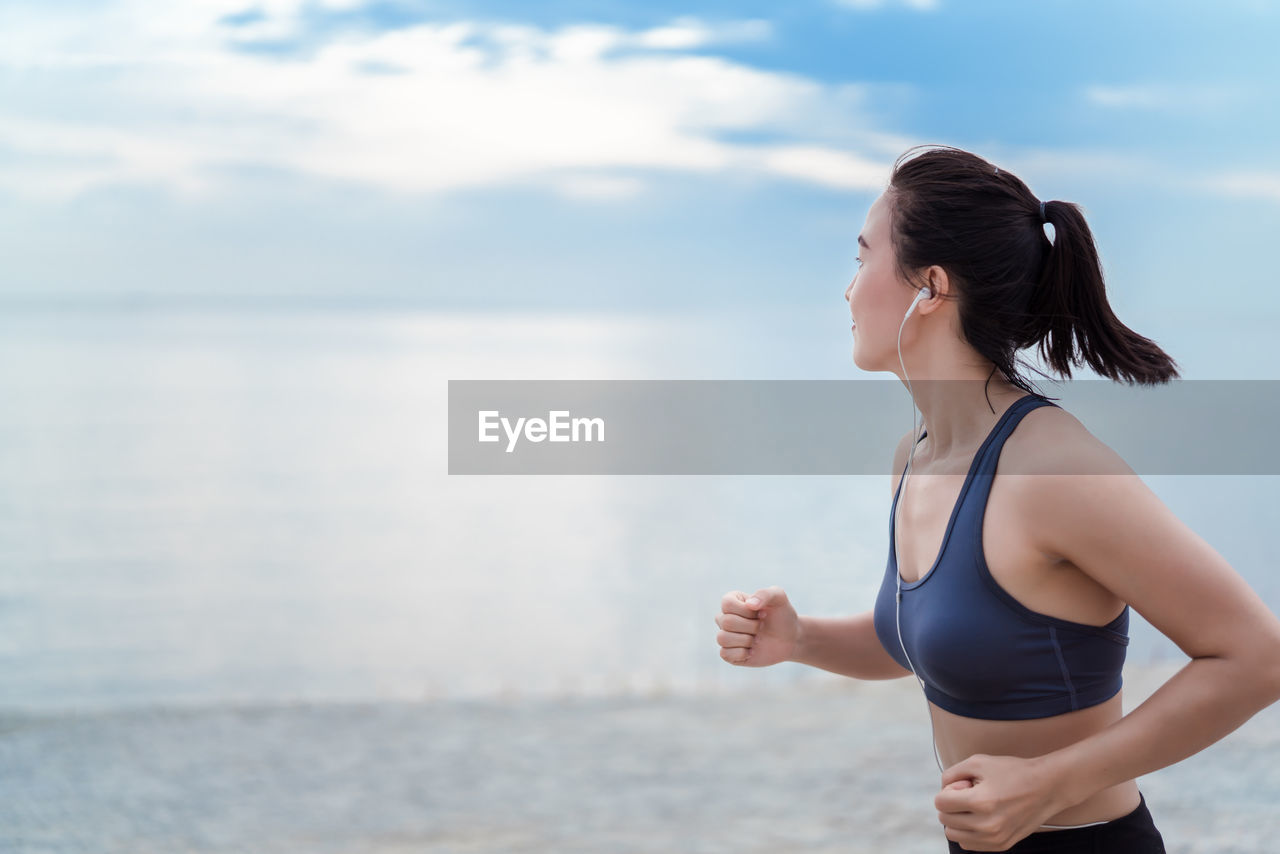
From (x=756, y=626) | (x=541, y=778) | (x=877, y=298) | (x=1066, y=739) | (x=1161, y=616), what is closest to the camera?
(x=1161, y=616)

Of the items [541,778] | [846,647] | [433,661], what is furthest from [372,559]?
[846,647]

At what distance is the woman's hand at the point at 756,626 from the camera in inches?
47.1

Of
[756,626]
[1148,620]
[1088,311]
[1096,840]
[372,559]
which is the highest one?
[1088,311]

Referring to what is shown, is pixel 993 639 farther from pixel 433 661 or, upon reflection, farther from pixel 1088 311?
pixel 433 661

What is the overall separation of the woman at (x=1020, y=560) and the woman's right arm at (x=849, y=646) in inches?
1.2

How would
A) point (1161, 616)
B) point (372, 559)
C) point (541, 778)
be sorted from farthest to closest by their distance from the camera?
point (372, 559) < point (541, 778) < point (1161, 616)

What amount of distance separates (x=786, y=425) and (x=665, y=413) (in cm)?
217

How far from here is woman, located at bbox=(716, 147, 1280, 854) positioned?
0.87 meters

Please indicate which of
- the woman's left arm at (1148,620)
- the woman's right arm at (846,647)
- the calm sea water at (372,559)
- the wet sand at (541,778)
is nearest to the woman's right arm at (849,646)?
the woman's right arm at (846,647)

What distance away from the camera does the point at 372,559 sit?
7336 mm

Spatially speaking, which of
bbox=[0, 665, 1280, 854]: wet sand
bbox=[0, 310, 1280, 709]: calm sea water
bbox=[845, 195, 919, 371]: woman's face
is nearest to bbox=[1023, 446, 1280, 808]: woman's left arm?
bbox=[845, 195, 919, 371]: woman's face

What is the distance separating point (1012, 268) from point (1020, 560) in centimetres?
30

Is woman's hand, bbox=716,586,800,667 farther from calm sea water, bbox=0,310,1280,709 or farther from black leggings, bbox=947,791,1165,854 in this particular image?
calm sea water, bbox=0,310,1280,709

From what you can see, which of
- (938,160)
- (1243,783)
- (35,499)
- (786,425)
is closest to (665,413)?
(786,425)
